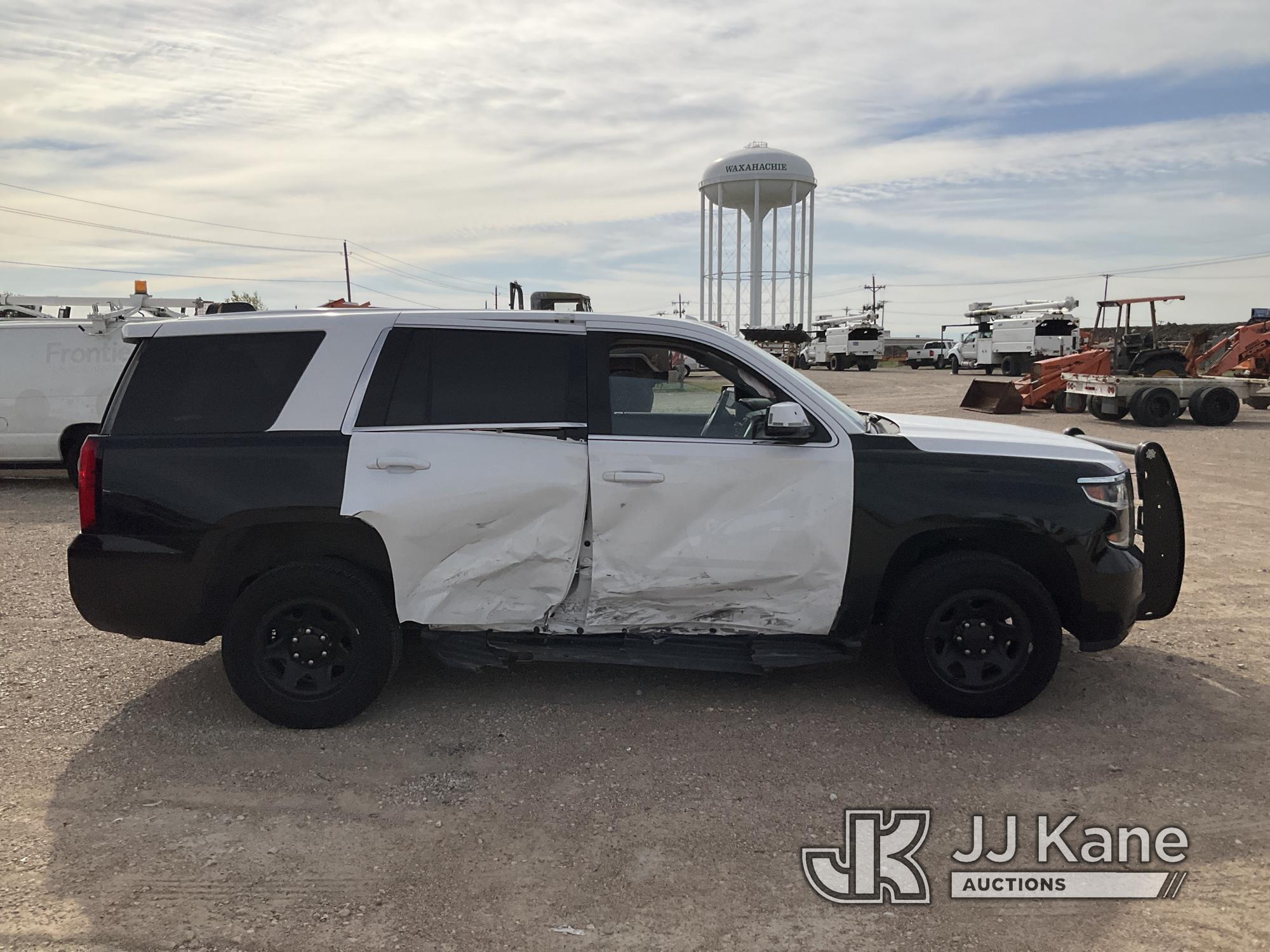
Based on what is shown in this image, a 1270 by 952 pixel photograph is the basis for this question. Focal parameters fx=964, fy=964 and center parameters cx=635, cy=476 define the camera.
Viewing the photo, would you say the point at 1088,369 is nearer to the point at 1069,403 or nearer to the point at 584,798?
the point at 1069,403

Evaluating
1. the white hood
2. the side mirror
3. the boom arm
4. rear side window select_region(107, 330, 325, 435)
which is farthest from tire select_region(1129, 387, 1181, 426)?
rear side window select_region(107, 330, 325, 435)

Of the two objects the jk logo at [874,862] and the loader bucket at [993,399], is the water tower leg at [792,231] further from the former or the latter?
the jk logo at [874,862]

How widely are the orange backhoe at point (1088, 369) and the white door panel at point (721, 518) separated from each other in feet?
63.6

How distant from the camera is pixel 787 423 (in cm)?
433

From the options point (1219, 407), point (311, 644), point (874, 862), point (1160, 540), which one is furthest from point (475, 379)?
point (1219, 407)

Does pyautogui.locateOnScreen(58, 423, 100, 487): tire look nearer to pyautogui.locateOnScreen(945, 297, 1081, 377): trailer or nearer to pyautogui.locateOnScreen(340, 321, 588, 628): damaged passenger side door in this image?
pyautogui.locateOnScreen(340, 321, 588, 628): damaged passenger side door

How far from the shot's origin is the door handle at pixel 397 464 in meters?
4.42

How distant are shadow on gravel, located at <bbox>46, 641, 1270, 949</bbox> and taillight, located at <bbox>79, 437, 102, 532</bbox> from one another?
1036 mm

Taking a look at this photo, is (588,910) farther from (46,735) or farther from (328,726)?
(46,735)

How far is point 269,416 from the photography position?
4520mm

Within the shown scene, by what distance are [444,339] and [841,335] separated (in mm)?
49331

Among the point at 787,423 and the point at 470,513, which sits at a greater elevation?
the point at 787,423

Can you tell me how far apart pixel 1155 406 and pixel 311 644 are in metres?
18.7

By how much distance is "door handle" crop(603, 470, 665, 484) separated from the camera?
4.44m
